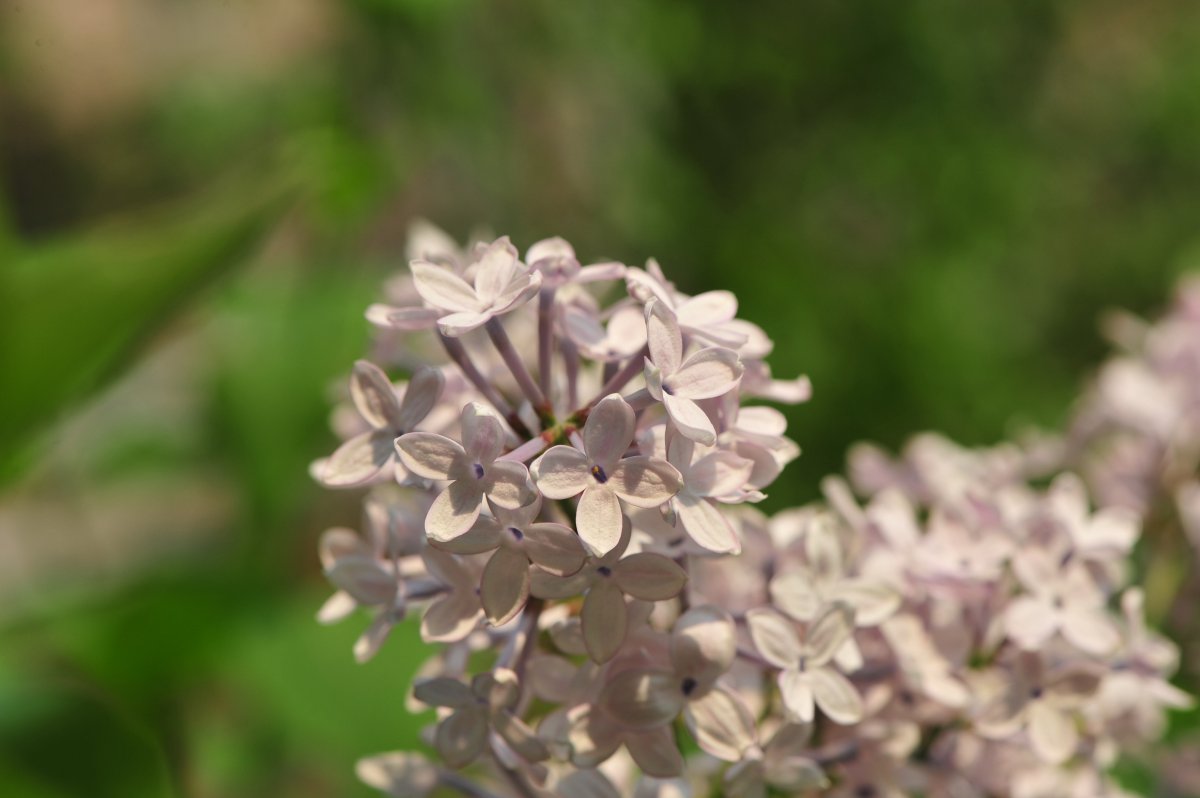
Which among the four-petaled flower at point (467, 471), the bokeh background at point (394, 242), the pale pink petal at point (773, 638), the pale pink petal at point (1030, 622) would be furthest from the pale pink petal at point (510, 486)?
the bokeh background at point (394, 242)

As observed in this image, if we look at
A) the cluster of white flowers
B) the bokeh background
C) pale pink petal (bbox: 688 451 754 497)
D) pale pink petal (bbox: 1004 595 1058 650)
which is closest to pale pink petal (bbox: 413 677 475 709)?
the cluster of white flowers

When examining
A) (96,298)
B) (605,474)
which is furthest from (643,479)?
(96,298)

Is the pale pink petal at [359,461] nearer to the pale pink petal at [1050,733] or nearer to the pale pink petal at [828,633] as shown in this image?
the pale pink petal at [828,633]

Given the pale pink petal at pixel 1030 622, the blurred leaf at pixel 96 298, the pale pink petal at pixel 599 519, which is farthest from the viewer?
the blurred leaf at pixel 96 298

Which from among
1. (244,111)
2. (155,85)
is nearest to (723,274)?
(244,111)

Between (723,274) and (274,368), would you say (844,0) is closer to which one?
(723,274)

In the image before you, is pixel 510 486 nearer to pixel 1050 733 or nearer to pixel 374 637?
pixel 374 637

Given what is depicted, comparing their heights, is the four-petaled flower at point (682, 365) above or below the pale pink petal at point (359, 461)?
below

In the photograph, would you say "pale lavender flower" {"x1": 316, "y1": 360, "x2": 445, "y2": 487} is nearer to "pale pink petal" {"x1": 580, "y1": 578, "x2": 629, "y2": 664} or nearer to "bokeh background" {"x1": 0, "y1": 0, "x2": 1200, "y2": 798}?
"pale pink petal" {"x1": 580, "y1": 578, "x2": 629, "y2": 664}
